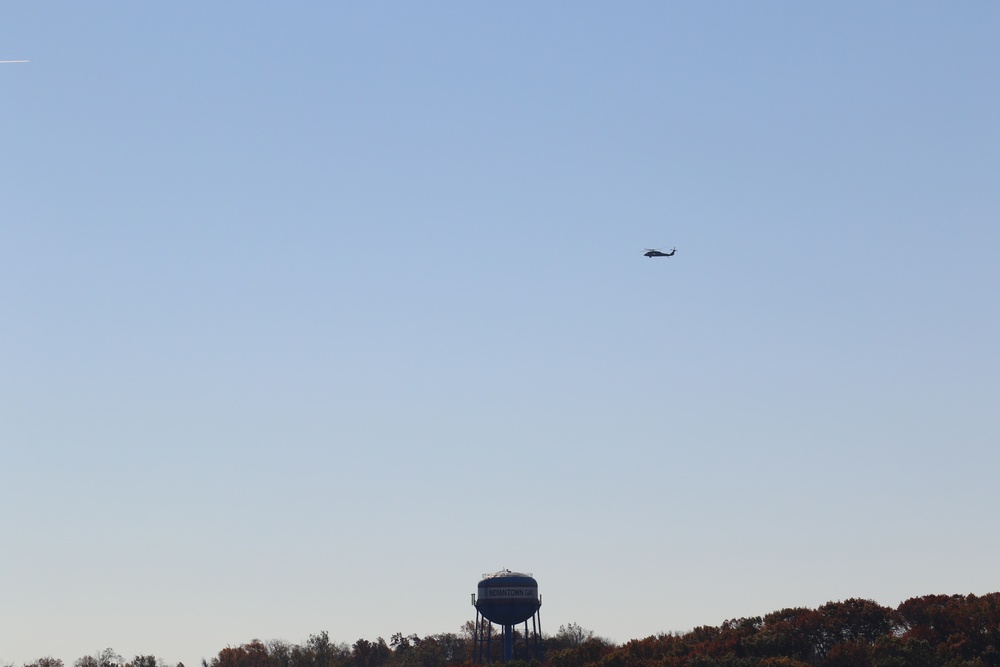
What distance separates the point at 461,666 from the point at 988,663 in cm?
6250

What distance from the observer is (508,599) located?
15488 cm

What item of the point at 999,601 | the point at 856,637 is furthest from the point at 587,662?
the point at 999,601

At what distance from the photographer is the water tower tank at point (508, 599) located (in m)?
155

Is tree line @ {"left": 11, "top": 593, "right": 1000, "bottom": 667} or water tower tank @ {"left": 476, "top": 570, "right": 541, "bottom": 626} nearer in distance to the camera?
tree line @ {"left": 11, "top": 593, "right": 1000, "bottom": 667}

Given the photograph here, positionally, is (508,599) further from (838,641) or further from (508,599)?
(838,641)

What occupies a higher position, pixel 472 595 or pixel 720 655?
pixel 472 595

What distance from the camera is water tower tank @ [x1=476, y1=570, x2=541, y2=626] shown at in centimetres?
15500

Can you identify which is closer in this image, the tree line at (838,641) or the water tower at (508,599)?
the tree line at (838,641)

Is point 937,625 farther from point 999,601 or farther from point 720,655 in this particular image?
point 720,655

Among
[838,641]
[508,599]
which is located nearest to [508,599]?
[508,599]

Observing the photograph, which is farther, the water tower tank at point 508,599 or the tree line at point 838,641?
the water tower tank at point 508,599

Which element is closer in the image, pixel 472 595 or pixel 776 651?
pixel 776 651

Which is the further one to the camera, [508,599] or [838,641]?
[508,599]

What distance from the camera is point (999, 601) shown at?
118 m
